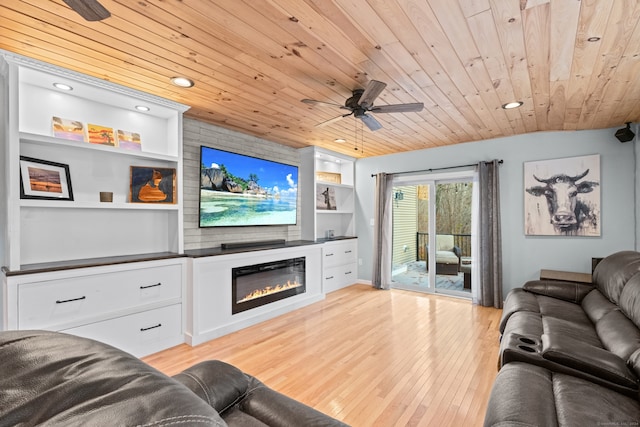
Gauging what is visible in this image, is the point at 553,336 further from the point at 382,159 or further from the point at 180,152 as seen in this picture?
the point at 382,159

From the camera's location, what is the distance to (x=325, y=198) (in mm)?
5699

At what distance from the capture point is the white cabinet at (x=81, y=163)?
2295 mm

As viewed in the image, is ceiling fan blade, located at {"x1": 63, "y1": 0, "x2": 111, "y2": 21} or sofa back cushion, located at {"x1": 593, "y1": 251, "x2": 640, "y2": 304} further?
sofa back cushion, located at {"x1": 593, "y1": 251, "x2": 640, "y2": 304}

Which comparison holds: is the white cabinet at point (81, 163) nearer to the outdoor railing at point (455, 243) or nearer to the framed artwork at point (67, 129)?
the framed artwork at point (67, 129)

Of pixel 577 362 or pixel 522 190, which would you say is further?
pixel 522 190

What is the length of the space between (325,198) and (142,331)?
3632 mm

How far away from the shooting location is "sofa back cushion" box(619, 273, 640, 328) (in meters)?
1.91

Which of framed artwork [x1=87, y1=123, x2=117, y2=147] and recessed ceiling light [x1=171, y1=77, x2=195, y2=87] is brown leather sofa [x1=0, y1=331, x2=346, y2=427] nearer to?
recessed ceiling light [x1=171, y1=77, x2=195, y2=87]

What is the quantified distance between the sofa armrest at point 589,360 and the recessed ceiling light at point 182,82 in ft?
10.5

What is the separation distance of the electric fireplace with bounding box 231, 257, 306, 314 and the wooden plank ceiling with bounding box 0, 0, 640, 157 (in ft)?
6.25

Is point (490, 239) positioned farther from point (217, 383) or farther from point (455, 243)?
point (217, 383)

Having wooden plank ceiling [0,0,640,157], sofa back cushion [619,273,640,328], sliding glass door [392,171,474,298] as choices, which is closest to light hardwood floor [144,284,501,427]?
sliding glass door [392,171,474,298]

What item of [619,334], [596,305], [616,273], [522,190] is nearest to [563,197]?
[522,190]

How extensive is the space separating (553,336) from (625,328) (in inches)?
19.0
